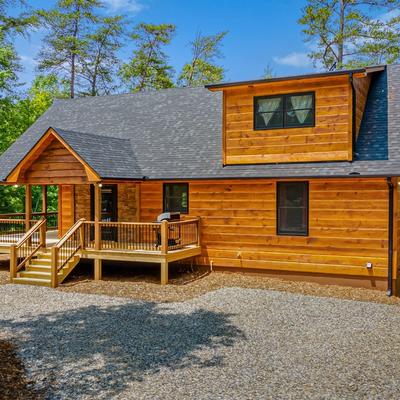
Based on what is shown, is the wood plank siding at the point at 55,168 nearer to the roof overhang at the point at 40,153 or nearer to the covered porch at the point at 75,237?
the covered porch at the point at 75,237

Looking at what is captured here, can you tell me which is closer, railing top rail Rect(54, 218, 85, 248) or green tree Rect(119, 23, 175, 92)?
railing top rail Rect(54, 218, 85, 248)

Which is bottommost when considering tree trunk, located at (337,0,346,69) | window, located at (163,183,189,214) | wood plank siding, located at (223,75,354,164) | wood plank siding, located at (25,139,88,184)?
window, located at (163,183,189,214)

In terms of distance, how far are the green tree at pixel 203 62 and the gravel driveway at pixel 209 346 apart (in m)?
31.0

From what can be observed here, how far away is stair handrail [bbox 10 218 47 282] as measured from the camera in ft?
46.8

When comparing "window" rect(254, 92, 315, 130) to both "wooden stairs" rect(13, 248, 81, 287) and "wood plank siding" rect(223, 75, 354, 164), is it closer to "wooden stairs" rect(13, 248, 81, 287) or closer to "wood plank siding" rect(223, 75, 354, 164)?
"wood plank siding" rect(223, 75, 354, 164)

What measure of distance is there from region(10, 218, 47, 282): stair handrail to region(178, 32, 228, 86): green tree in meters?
27.1

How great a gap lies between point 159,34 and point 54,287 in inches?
1255

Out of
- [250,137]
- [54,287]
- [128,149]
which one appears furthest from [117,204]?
[250,137]

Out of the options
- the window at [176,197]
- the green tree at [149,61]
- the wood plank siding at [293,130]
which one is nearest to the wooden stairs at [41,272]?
the window at [176,197]

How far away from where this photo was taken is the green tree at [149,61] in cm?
3997

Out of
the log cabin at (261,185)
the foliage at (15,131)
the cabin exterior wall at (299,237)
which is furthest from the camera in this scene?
the foliage at (15,131)

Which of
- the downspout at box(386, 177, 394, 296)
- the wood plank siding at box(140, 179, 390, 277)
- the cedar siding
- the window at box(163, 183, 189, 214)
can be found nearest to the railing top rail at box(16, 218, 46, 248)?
the wood plank siding at box(140, 179, 390, 277)

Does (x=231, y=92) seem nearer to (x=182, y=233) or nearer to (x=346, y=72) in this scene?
(x=346, y=72)

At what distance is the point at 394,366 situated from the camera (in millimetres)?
7035
